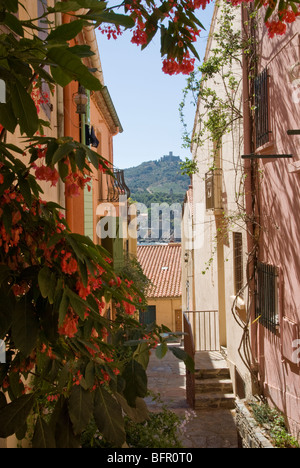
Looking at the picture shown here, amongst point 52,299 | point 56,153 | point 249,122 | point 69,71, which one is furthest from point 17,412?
point 249,122

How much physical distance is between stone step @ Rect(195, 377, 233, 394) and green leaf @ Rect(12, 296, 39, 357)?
8.67m

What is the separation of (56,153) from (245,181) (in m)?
7.01

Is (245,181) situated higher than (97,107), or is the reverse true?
(97,107)

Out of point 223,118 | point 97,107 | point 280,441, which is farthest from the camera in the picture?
point 97,107

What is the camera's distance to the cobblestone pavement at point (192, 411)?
7.82m

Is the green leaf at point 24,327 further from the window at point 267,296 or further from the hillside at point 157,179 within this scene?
the hillside at point 157,179

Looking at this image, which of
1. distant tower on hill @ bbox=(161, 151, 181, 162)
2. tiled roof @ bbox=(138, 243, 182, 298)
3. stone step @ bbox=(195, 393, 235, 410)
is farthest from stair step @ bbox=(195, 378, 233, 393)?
distant tower on hill @ bbox=(161, 151, 181, 162)

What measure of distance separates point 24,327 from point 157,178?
2209 inches

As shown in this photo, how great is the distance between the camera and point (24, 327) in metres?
1.71

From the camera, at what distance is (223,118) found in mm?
9219

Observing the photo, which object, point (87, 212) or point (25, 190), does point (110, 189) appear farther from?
point (25, 190)

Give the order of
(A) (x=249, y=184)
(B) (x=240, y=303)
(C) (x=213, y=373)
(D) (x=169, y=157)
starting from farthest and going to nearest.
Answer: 1. (D) (x=169, y=157)
2. (C) (x=213, y=373)
3. (B) (x=240, y=303)
4. (A) (x=249, y=184)

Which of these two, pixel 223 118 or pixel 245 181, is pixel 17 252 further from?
pixel 223 118

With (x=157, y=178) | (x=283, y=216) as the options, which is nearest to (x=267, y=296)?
(x=283, y=216)
